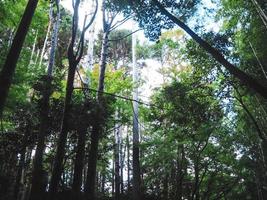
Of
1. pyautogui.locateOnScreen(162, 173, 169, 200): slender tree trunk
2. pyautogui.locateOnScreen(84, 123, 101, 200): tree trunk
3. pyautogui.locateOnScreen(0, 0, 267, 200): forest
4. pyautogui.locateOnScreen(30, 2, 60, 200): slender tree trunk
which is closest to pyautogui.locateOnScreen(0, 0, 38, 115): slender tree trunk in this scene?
pyautogui.locateOnScreen(0, 0, 267, 200): forest

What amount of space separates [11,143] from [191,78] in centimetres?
783

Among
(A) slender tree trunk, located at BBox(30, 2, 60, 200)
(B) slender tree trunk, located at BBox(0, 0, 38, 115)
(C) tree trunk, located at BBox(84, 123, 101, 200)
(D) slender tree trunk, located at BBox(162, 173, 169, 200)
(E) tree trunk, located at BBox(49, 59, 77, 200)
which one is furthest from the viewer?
(D) slender tree trunk, located at BBox(162, 173, 169, 200)

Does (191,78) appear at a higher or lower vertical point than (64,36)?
lower

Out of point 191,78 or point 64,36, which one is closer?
point 191,78

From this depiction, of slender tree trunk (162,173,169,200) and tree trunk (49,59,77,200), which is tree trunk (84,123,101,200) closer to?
tree trunk (49,59,77,200)

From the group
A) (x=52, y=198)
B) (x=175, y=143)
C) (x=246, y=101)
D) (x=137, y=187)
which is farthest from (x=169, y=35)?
(x=52, y=198)

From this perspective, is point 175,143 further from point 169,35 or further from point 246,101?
point 169,35

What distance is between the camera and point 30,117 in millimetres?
12023

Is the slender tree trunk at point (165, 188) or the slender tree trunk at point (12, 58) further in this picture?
the slender tree trunk at point (165, 188)

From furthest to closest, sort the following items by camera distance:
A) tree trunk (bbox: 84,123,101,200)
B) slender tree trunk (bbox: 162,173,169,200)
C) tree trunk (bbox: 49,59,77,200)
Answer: slender tree trunk (bbox: 162,173,169,200) → tree trunk (bbox: 84,123,101,200) → tree trunk (bbox: 49,59,77,200)

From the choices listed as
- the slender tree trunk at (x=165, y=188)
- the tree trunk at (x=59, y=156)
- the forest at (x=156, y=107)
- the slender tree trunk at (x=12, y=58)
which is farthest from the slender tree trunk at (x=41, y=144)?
the slender tree trunk at (x=165, y=188)

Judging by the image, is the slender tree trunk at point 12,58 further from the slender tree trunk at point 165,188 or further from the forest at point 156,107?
the slender tree trunk at point 165,188

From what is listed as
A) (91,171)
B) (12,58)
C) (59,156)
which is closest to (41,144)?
(91,171)

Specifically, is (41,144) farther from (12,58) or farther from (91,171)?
(12,58)
